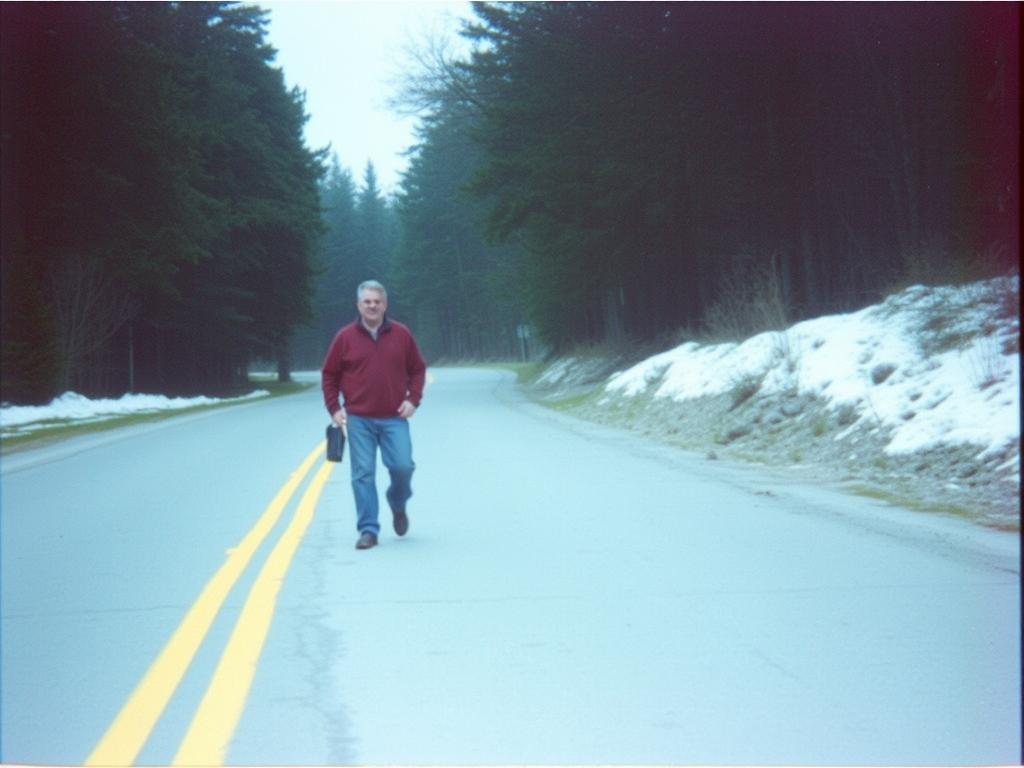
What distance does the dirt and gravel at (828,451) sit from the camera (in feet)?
30.3

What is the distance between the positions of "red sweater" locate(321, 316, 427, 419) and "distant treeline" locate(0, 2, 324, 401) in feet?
57.1

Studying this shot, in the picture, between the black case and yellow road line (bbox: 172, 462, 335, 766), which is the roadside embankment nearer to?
the black case

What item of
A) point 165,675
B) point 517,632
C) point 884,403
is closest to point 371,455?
point 517,632

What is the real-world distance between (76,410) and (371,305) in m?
21.5

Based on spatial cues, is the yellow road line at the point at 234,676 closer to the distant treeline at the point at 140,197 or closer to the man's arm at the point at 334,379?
the man's arm at the point at 334,379

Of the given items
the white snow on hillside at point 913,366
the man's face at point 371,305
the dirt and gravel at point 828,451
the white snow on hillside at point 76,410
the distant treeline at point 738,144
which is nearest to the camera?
the man's face at point 371,305

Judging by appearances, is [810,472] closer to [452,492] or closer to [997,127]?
Result: [452,492]

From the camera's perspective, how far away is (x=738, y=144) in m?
25.6

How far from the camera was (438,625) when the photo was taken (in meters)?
5.76

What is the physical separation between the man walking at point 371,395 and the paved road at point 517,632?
0.52m

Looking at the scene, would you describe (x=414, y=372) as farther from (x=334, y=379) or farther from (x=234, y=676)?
(x=234, y=676)

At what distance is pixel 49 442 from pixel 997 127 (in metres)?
18.4

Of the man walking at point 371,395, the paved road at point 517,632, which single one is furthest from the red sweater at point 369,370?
the paved road at point 517,632

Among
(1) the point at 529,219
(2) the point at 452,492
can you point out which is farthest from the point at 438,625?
(1) the point at 529,219
